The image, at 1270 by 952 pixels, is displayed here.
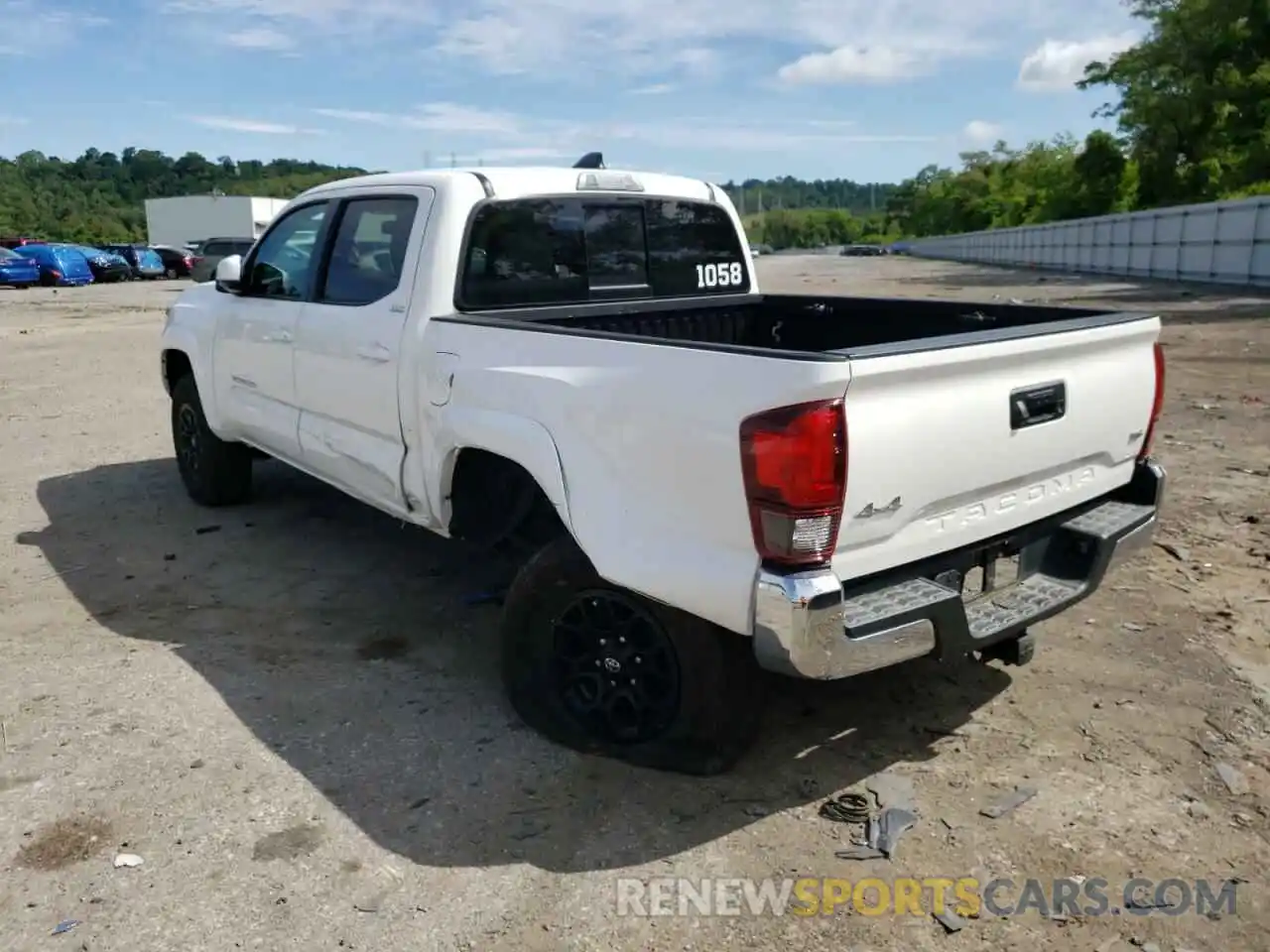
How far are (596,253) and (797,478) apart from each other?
2.35 m

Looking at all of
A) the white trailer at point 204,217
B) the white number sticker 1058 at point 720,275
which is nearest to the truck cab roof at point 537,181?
the white number sticker 1058 at point 720,275

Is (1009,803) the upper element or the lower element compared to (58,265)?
lower

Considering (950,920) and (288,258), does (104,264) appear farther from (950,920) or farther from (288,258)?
(950,920)

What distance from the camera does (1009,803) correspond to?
130 inches

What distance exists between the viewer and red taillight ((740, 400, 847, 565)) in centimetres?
273

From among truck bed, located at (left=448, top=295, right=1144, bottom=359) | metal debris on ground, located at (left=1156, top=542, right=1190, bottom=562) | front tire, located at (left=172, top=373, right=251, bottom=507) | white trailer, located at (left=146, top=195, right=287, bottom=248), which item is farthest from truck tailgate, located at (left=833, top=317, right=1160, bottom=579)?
white trailer, located at (left=146, top=195, right=287, bottom=248)

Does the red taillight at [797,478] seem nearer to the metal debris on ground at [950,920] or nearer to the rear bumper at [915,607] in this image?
the rear bumper at [915,607]

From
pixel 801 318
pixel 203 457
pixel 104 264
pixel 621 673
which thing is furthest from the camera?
pixel 104 264

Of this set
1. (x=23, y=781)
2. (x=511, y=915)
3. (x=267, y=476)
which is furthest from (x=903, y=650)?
(x=267, y=476)

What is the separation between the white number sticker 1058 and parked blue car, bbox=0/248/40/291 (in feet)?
118

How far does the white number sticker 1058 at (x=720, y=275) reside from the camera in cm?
525

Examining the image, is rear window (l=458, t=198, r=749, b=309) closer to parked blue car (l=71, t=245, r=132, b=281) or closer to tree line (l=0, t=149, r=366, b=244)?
parked blue car (l=71, t=245, r=132, b=281)

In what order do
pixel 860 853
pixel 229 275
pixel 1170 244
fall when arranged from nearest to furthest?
1. pixel 860 853
2. pixel 229 275
3. pixel 1170 244

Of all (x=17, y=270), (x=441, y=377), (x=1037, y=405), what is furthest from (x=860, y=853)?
(x=17, y=270)
